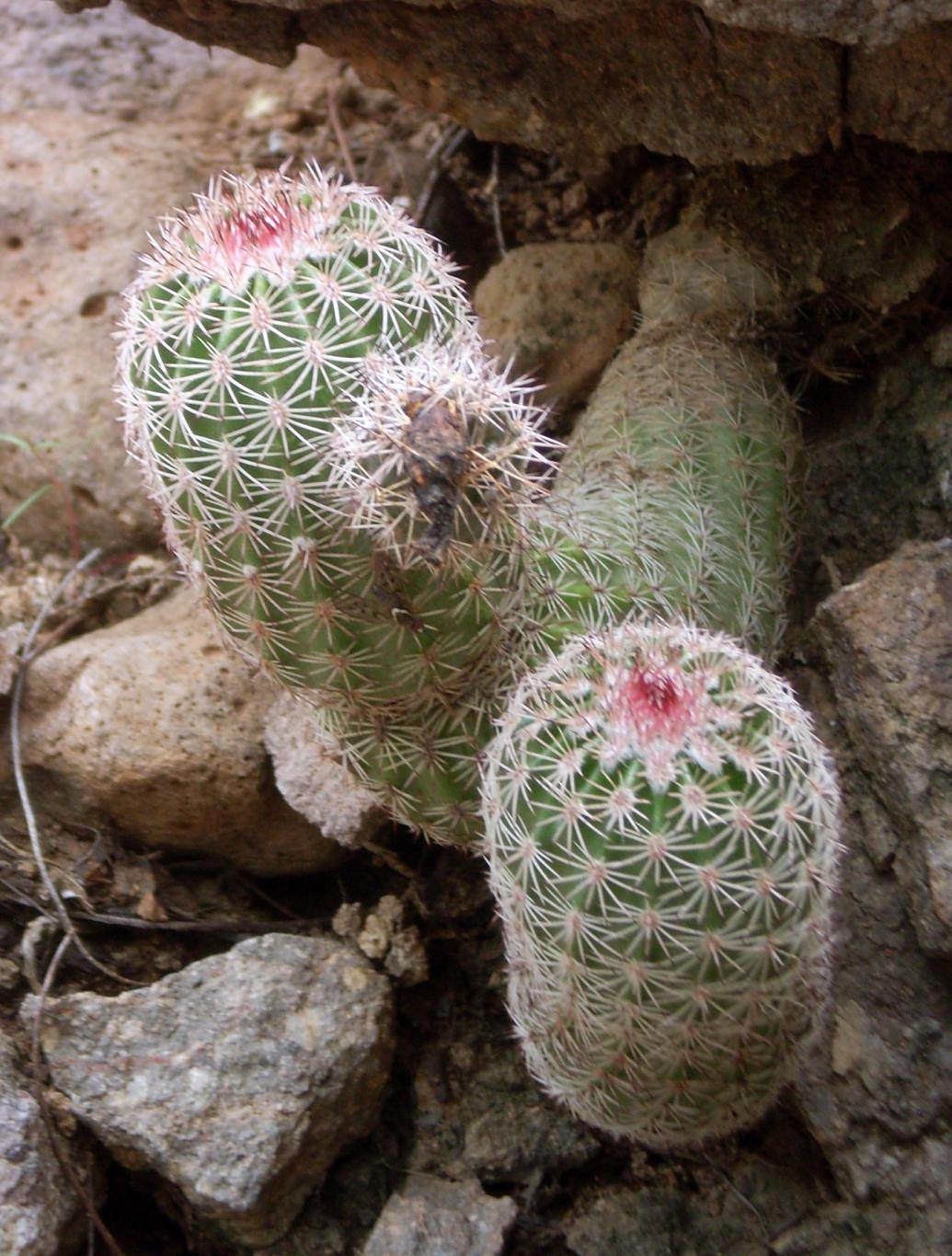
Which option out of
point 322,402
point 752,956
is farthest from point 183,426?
point 752,956

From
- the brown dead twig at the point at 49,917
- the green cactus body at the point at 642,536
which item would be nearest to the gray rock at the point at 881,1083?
the green cactus body at the point at 642,536

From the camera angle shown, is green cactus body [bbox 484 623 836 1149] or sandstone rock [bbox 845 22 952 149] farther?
sandstone rock [bbox 845 22 952 149]

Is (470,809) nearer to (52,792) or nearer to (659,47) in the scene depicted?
(52,792)

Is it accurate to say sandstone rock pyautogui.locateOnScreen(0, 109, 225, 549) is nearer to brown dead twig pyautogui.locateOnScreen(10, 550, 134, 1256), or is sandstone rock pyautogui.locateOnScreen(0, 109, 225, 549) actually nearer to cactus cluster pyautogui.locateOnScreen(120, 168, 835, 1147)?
brown dead twig pyautogui.locateOnScreen(10, 550, 134, 1256)

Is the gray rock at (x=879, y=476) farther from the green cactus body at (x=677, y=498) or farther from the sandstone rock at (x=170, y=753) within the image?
the sandstone rock at (x=170, y=753)

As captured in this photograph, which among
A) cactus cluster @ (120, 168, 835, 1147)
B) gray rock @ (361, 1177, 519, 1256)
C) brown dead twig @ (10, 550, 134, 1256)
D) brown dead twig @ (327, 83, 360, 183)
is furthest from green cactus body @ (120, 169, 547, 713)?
brown dead twig @ (327, 83, 360, 183)

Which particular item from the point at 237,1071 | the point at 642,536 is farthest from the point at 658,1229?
the point at 642,536
